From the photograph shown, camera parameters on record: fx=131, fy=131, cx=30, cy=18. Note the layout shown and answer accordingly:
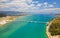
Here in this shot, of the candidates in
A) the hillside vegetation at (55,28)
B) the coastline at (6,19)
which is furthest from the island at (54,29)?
the coastline at (6,19)

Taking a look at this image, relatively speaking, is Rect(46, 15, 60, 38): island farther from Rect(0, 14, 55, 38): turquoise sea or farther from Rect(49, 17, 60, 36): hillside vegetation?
Rect(0, 14, 55, 38): turquoise sea

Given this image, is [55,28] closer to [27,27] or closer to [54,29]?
[54,29]

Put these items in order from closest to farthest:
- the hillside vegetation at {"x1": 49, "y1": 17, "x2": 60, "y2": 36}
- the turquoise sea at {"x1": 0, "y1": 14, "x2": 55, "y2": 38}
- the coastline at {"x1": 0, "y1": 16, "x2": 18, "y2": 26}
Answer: the hillside vegetation at {"x1": 49, "y1": 17, "x2": 60, "y2": 36}, the turquoise sea at {"x1": 0, "y1": 14, "x2": 55, "y2": 38}, the coastline at {"x1": 0, "y1": 16, "x2": 18, "y2": 26}

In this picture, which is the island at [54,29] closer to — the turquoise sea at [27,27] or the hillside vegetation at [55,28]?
the hillside vegetation at [55,28]

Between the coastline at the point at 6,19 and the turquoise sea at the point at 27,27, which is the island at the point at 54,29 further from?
the coastline at the point at 6,19

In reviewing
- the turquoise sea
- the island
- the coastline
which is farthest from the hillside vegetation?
the coastline

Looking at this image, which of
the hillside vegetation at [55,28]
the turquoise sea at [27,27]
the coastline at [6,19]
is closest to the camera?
the hillside vegetation at [55,28]

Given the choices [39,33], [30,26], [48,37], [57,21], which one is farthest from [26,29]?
[57,21]

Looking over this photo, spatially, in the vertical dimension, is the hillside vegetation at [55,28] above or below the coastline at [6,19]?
below

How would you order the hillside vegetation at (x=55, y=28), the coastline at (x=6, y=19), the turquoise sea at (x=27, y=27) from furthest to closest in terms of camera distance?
the coastline at (x=6, y=19), the turquoise sea at (x=27, y=27), the hillside vegetation at (x=55, y=28)

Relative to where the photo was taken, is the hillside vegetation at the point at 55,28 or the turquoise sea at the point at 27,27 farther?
the turquoise sea at the point at 27,27
